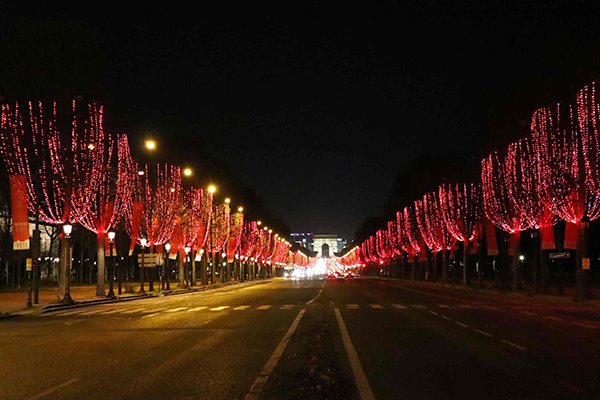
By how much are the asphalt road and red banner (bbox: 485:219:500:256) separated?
104 ft

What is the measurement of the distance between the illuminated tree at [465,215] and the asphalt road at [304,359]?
136 feet

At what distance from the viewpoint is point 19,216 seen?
114 ft

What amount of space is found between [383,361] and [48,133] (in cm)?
3343

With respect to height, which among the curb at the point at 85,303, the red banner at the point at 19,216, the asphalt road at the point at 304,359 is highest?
the red banner at the point at 19,216

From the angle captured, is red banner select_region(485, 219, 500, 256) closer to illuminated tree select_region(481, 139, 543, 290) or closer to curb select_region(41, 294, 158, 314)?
illuminated tree select_region(481, 139, 543, 290)

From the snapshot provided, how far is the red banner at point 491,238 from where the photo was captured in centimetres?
5565

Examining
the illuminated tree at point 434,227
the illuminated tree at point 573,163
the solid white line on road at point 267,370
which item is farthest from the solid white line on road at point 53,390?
the illuminated tree at point 434,227

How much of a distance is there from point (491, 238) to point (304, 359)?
47378 mm

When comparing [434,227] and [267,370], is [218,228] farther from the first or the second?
[267,370]

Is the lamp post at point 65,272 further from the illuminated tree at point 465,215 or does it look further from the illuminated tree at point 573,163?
the illuminated tree at point 465,215

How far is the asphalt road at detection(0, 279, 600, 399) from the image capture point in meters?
10.7

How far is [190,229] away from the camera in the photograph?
69.1m

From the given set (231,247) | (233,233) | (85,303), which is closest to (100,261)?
(85,303)

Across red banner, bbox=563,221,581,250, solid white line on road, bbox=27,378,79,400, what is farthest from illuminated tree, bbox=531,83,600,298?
solid white line on road, bbox=27,378,79,400
